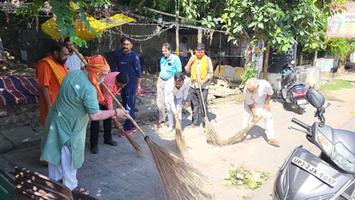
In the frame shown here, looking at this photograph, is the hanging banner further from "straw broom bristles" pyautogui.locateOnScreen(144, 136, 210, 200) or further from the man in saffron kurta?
the man in saffron kurta

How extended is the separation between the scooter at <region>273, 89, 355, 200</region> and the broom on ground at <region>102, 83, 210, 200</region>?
95 cm

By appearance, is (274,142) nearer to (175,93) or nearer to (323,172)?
(175,93)

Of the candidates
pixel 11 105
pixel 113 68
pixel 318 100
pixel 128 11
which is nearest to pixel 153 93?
pixel 128 11

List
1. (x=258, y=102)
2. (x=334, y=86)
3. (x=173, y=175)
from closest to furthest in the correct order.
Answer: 1. (x=173, y=175)
2. (x=258, y=102)
3. (x=334, y=86)

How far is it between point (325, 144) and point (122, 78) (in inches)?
144

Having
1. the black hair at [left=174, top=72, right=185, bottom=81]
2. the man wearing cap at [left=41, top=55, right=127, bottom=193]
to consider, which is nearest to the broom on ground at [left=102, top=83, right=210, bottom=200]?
the man wearing cap at [left=41, top=55, right=127, bottom=193]

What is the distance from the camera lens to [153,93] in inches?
364

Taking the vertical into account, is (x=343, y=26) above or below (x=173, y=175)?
above

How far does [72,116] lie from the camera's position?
295cm

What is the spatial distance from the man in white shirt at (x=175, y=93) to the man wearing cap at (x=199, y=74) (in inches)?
9.2

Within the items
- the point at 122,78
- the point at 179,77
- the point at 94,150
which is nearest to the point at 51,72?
the point at 94,150

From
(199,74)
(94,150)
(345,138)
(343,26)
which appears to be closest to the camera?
(345,138)

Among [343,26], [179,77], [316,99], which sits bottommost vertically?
[179,77]

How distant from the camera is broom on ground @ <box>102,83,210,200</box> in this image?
3.24 m
